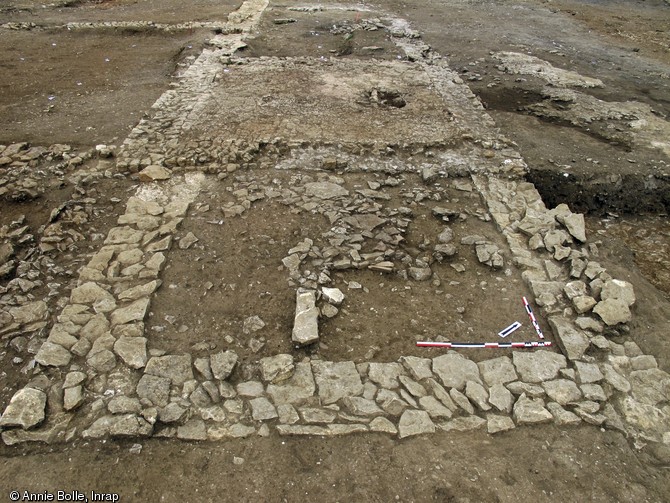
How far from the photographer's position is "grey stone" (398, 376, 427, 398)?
126 inches

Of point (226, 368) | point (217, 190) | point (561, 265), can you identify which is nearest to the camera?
point (226, 368)

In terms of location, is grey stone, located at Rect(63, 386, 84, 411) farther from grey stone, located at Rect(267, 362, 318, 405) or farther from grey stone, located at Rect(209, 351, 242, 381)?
grey stone, located at Rect(267, 362, 318, 405)

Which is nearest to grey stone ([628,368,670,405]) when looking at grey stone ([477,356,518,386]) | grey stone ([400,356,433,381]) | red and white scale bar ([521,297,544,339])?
red and white scale bar ([521,297,544,339])

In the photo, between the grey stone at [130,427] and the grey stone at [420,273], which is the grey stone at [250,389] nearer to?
the grey stone at [130,427]

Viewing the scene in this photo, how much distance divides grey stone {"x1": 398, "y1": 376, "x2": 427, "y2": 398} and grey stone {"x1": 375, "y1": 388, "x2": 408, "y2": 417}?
0.33ft

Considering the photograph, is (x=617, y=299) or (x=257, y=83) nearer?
(x=617, y=299)

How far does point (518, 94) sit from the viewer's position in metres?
7.92

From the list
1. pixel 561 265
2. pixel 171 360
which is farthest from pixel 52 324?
pixel 561 265

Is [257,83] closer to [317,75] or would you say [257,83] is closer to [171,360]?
[317,75]

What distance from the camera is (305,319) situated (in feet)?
11.8

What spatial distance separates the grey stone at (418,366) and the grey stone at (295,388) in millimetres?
760

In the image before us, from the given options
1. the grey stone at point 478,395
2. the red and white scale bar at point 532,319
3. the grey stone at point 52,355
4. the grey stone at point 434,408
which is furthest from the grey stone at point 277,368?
the red and white scale bar at point 532,319

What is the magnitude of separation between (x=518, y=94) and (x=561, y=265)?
4.83m

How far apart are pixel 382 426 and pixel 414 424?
23 centimetres
